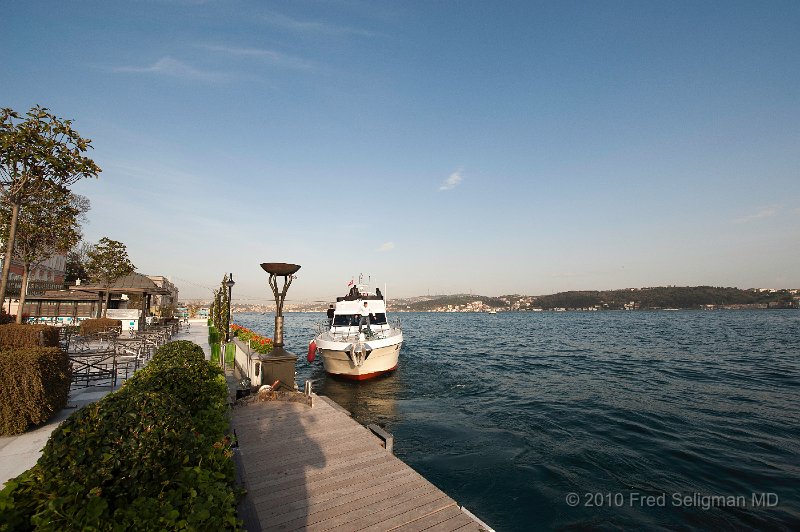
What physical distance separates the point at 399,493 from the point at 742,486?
9543mm

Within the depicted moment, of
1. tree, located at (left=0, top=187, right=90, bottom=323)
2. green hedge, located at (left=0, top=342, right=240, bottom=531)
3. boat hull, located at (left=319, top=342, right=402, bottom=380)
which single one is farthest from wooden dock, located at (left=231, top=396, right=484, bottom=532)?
tree, located at (left=0, top=187, right=90, bottom=323)

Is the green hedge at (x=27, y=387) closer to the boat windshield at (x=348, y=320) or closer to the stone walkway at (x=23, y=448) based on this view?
the stone walkway at (x=23, y=448)

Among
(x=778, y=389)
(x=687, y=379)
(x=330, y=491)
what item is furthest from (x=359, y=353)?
(x=778, y=389)

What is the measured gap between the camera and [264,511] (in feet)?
16.8

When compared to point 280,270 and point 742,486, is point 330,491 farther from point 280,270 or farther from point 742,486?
point 742,486

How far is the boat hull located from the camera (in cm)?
1927

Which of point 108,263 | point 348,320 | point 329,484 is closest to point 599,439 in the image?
point 329,484

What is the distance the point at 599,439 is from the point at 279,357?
1070 cm

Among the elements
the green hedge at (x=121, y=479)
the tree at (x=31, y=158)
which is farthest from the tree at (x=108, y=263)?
the green hedge at (x=121, y=479)

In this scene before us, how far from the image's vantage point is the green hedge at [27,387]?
714 cm

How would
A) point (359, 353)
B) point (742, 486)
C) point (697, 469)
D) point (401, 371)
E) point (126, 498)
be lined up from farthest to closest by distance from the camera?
point (401, 371) < point (359, 353) < point (697, 469) < point (742, 486) < point (126, 498)

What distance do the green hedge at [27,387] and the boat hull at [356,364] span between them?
12.0 meters

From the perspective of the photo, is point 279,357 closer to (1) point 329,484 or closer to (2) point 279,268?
(2) point 279,268

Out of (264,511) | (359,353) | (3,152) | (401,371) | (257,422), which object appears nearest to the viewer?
(264,511)
